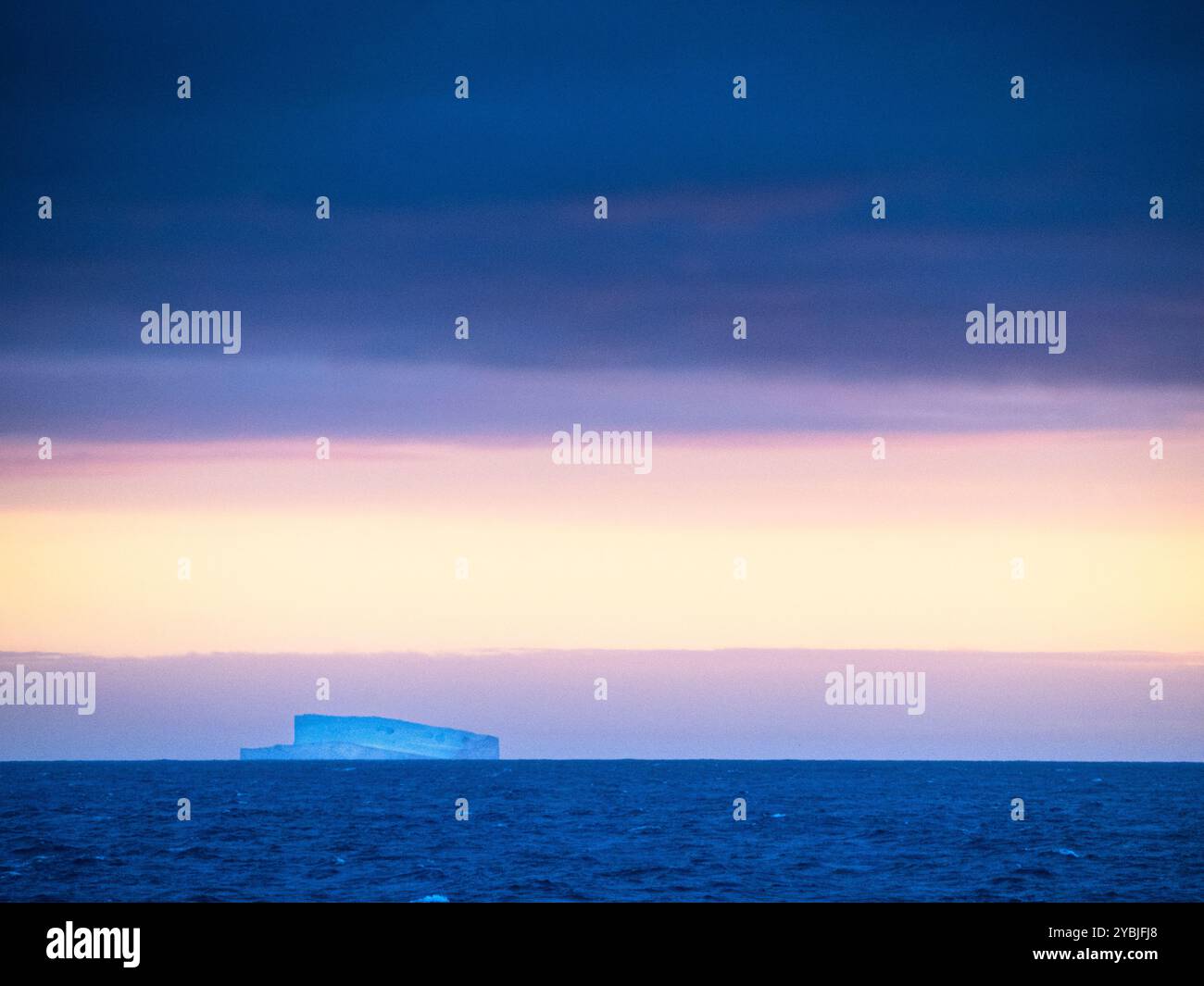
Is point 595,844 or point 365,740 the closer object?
point 595,844

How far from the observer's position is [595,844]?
68.8 meters

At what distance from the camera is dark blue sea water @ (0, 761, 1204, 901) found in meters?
53.0

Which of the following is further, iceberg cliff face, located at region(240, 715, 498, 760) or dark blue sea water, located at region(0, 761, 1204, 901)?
iceberg cliff face, located at region(240, 715, 498, 760)

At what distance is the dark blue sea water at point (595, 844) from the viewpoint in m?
53.0

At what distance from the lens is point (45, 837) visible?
71688 mm

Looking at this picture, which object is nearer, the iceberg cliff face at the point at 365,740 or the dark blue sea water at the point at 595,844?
the dark blue sea water at the point at 595,844

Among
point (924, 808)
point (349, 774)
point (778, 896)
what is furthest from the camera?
point (349, 774)
